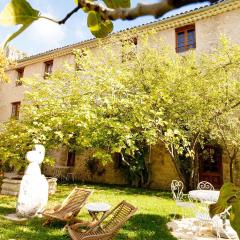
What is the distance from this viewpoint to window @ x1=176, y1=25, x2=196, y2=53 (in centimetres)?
1638

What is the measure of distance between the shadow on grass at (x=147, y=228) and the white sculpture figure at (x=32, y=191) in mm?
2704

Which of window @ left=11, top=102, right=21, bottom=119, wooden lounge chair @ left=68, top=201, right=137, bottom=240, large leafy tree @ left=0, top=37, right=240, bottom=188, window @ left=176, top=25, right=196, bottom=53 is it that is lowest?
wooden lounge chair @ left=68, top=201, right=137, bottom=240

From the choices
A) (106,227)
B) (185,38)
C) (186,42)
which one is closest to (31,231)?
(106,227)

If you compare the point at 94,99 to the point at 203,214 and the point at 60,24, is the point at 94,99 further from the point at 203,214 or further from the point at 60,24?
the point at 60,24

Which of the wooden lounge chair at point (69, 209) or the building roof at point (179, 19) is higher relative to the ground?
the building roof at point (179, 19)

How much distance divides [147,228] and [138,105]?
3.77 meters

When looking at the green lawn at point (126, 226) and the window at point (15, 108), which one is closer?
the green lawn at point (126, 226)

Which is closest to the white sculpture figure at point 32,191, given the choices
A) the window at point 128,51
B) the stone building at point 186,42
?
the window at point 128,51

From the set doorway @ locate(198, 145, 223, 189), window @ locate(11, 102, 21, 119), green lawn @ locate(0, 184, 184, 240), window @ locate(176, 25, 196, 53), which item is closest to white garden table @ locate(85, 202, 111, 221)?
green lawn @ locate(0, 184, 184, 240)

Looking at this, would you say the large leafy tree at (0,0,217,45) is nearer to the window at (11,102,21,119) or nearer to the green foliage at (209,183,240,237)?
the green foliage at (209,183,240,237)

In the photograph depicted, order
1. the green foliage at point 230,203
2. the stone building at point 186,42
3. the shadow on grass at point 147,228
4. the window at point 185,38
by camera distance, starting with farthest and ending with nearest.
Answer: the window at point 185,38 < the stone building at point 186,42 < the shadow on grass at point 147,228 < the green foliage at point 230,203

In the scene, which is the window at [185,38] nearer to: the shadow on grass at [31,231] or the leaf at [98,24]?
the shadow on grass at [31,231]

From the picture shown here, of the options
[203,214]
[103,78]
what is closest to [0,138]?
[103,78]

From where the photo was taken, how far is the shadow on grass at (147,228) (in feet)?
22.5
